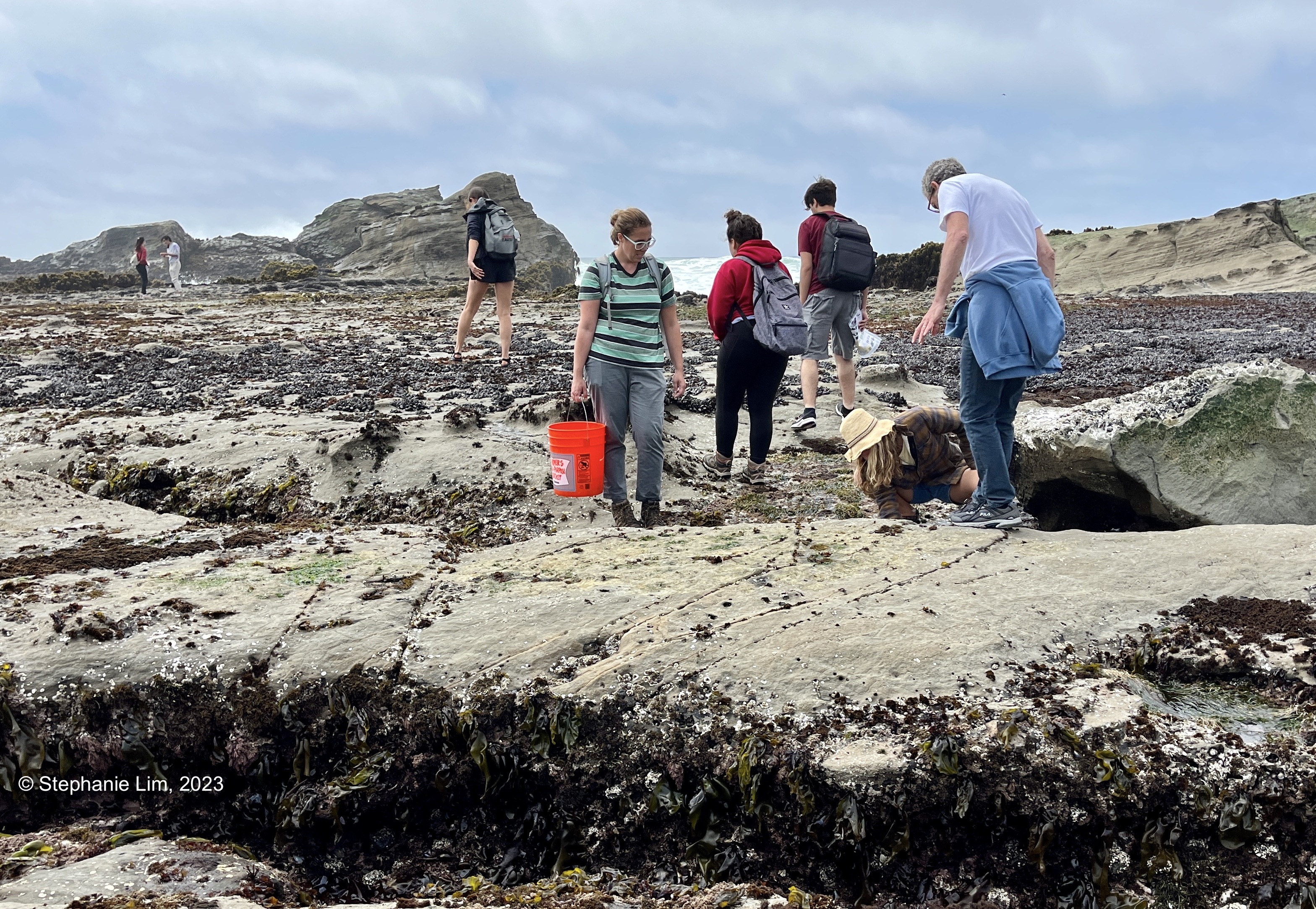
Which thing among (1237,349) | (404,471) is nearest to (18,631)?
(404,471)

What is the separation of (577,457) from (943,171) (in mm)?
2660

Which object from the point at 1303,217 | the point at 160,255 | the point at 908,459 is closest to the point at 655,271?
the point at 908,459

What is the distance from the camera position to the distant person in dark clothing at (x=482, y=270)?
9.92 m

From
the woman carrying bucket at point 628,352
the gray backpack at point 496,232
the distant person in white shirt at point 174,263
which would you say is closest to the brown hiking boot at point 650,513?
the woman carrying bucket at point 628,352

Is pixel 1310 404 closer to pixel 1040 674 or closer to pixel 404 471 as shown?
pixel 1040 674

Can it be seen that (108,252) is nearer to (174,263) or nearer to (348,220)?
(348,220)

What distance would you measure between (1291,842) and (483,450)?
5.48m

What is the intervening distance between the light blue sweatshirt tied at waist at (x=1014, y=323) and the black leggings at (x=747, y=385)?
214cm

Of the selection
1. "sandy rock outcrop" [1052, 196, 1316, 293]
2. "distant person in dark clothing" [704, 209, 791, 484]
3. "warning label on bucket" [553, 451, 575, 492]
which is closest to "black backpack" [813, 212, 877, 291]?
"distant person in dark clothing" [704, 209, 791, 484]

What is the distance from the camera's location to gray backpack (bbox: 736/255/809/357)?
621 cm

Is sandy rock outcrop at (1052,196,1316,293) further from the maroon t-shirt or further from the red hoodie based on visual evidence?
the red hoodie

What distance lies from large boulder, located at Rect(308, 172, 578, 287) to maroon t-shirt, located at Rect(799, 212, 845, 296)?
1437 inches

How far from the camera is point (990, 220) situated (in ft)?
14.3

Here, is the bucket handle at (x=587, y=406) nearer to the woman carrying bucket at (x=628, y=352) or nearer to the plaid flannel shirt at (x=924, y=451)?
the woman carrying bucket at (x=628, y=352)
